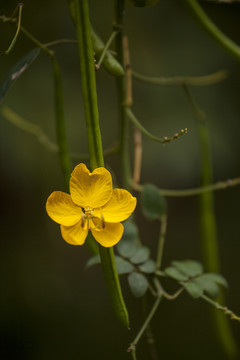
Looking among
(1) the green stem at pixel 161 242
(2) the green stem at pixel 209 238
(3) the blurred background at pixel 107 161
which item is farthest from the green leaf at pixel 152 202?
(3) the blurred background at pixel 107 161

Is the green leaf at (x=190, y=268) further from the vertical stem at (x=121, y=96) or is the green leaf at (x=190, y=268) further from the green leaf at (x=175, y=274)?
the vertical stem at (x=121, y=96)

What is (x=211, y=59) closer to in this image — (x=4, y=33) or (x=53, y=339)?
(x=4, y=33)

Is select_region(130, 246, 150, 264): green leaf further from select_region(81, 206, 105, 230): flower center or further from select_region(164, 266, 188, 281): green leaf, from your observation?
select_region(81, 206, 105, 230): flower center

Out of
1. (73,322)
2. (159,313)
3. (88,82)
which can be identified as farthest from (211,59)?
(88,82)

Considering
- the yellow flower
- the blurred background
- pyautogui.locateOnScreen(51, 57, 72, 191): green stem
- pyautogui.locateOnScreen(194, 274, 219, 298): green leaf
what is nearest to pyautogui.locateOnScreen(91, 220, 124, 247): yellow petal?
the yellow flower

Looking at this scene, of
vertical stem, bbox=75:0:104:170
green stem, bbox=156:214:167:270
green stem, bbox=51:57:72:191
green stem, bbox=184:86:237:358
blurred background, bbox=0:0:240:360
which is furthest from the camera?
blurred background, bbox=0:0:240:360

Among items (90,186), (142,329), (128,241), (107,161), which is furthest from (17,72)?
(107,161)

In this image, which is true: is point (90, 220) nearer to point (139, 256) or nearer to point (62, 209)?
point (62, 209)
